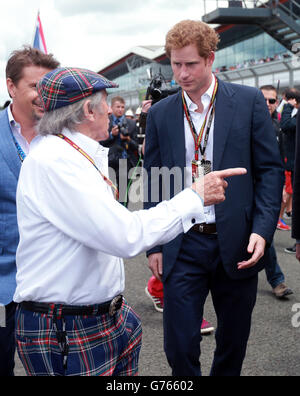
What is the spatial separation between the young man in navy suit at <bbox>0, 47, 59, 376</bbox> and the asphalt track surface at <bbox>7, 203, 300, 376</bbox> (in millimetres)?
1337

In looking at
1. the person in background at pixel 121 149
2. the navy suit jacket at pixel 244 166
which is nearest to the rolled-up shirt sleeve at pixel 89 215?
the navy suit jacket at pixel 244 166

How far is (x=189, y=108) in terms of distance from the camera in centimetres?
258

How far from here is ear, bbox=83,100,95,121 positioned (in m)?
1.78

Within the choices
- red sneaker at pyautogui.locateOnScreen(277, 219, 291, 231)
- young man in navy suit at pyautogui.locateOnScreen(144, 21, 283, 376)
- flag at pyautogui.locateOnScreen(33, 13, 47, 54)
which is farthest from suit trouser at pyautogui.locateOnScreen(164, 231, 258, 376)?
red sneaker at pyautogui.locateOnScreen(277, 219, 291, 231)

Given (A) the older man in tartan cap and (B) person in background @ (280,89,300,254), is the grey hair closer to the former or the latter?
(A) the older man in tartan cap

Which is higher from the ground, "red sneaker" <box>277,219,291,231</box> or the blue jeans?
the blue jeans

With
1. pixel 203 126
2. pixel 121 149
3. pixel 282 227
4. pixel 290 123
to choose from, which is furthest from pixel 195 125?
pixel 282 227

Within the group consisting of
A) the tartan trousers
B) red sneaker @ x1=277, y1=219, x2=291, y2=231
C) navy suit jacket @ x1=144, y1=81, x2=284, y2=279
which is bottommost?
red sneaker @ x1=277, y1=219, x2=291, y2=231

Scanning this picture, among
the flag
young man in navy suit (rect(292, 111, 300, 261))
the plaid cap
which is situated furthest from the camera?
the flag

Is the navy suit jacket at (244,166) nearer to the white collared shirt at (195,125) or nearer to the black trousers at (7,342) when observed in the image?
the white collared shirt at (195,125)

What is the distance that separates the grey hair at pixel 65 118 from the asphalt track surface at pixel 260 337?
219 cm

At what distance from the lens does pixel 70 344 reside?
5.78 ft

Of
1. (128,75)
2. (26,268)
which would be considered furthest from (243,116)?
(128,75)
